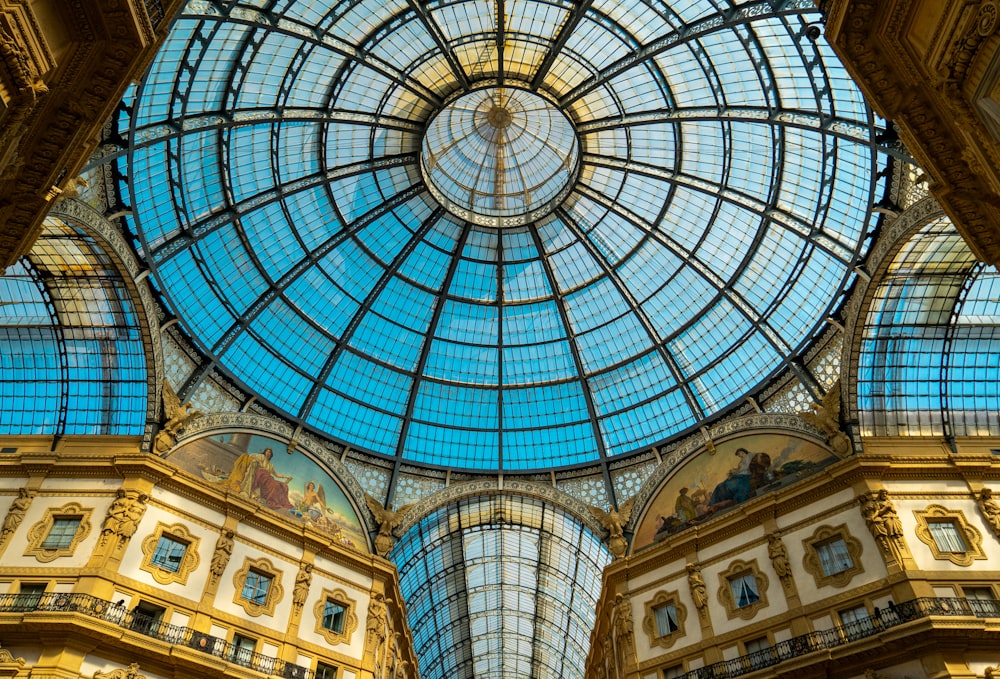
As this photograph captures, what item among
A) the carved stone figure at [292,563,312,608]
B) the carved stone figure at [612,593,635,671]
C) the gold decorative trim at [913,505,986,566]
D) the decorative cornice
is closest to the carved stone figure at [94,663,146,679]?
the carved stone figure at [292,563,312,608]

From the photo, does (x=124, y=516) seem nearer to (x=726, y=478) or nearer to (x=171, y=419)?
(x=171, y=419)

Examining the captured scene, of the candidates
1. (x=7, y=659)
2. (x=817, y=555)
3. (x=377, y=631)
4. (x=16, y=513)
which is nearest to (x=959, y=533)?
(x=817, y=555)

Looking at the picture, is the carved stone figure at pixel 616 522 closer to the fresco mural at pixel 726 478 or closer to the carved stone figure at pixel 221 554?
the fresco mural at pixel 726 478

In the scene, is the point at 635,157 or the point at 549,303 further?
the point at 549,303

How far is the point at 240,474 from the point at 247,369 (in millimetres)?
5611

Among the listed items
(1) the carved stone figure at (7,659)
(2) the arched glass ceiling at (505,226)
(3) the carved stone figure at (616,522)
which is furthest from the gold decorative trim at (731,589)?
(1) the carved stone figure at (7,659)

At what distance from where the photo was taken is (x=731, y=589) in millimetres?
27703

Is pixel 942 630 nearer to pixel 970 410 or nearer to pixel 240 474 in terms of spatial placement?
pixel 970 410

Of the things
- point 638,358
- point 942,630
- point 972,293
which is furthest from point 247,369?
point 972,293

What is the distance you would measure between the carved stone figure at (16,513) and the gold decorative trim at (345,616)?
1168 centimetres

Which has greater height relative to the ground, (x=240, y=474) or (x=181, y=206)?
(x=181, y=206)

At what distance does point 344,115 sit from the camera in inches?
1246

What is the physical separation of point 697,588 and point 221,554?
19695 mm

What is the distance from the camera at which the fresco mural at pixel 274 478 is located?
29.8 m
